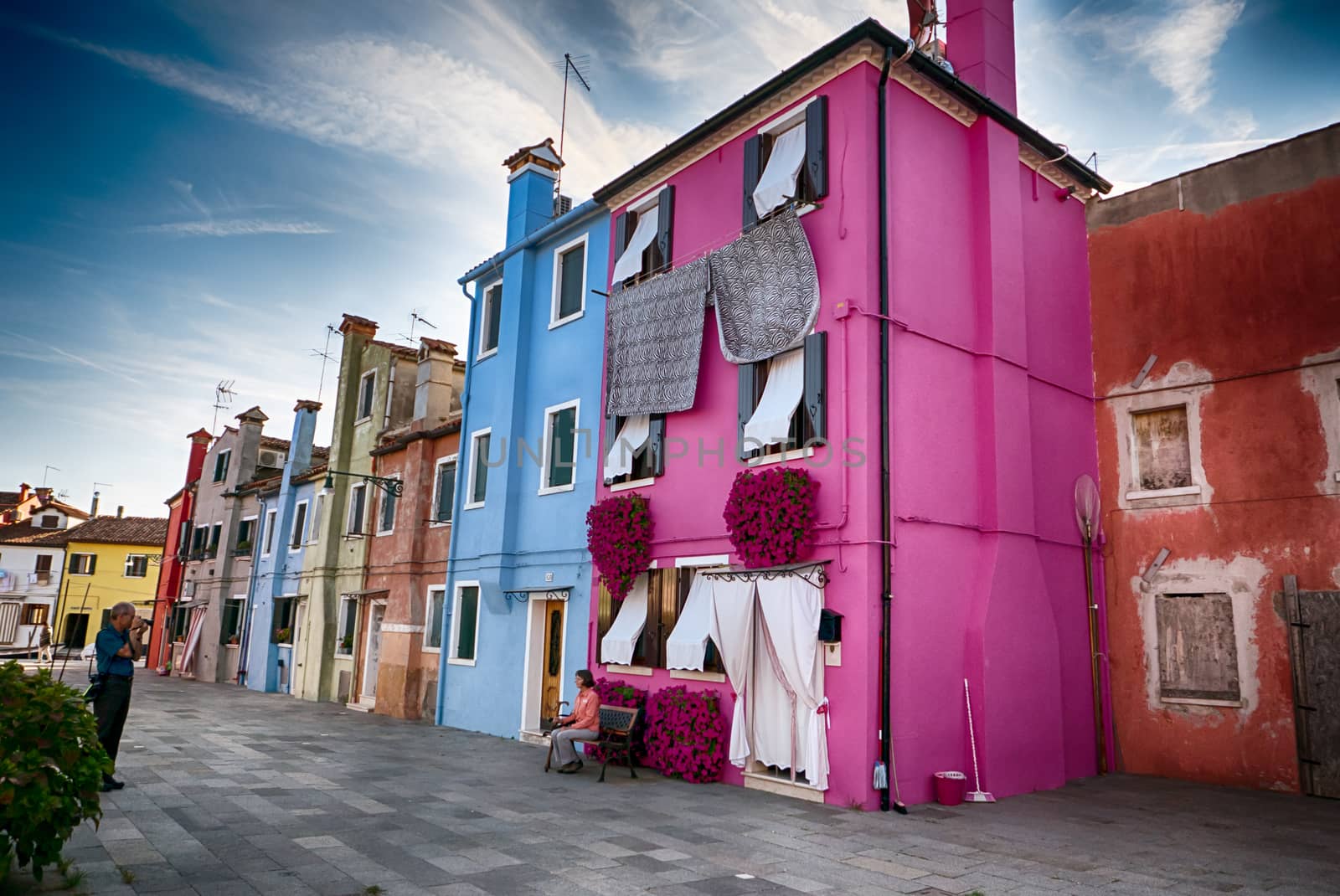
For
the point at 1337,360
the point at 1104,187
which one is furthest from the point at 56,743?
the point at 1104,187

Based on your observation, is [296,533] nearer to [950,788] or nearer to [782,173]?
[782,173]

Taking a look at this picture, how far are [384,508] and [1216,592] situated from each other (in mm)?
16939

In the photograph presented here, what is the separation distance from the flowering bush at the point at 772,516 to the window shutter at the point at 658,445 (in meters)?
2.16

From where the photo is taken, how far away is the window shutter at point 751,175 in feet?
39.4

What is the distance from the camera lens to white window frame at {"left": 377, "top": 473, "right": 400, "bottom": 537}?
20422 mm

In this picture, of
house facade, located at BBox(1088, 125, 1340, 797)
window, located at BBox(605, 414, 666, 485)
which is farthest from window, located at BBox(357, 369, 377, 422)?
house facade, located at BBox(1088, 125, 1340, 797)

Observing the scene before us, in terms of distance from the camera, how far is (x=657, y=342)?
12961 millimetres

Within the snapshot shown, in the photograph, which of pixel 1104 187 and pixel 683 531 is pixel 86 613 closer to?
pixel 683 531

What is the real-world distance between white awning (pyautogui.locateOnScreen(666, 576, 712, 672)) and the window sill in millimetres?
6300

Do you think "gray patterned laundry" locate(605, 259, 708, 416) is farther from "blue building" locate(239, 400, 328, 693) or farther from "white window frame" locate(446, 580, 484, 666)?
"blue building" locate(239, 400, 328, 693)

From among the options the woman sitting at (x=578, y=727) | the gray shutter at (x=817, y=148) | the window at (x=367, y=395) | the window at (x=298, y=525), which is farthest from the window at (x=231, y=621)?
the gray shutter at (x=817, y=148)

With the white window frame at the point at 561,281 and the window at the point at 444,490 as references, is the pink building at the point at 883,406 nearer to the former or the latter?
the white window frame at the point at 561,281

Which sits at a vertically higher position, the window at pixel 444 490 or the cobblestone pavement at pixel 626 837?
the window at pixel 444 490

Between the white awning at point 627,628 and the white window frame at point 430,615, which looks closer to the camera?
the white awning at point 627,628
